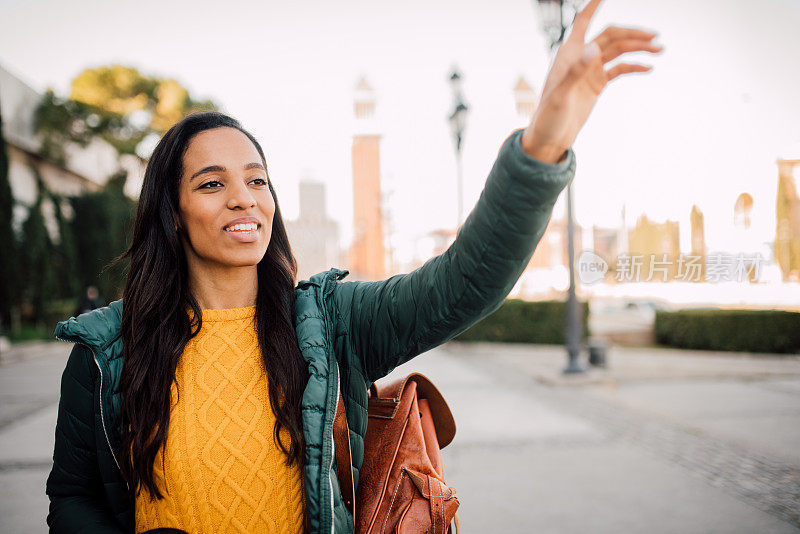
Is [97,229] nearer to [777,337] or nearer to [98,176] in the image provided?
[98,176]

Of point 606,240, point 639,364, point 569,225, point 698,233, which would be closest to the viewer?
point 569,225

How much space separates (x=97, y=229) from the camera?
838 inches

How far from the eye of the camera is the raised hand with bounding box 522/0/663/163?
3.20 ft

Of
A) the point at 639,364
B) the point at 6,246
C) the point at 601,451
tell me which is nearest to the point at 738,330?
the point at 639,364

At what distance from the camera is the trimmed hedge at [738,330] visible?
43.7ft

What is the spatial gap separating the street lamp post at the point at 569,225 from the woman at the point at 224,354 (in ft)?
26.4

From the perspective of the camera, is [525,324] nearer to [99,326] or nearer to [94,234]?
[99,326]

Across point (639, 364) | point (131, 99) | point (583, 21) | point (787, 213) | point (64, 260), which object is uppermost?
point (131, 99)

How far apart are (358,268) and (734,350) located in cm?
5224

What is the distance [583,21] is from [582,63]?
8cm

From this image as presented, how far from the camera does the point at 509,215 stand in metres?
1.07

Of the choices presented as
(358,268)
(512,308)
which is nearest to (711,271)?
(512,308)

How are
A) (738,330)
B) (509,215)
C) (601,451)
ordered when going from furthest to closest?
(738,330), (601,451), (509,215)

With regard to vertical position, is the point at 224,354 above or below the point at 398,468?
above
